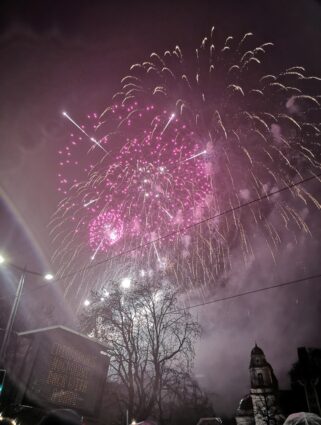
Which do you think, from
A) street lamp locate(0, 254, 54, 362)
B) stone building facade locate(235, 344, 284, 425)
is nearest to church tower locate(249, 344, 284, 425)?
stone building facade locate(235, 344, 284, 425)

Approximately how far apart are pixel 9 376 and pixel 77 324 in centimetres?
2109

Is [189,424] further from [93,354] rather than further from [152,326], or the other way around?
[93,354]

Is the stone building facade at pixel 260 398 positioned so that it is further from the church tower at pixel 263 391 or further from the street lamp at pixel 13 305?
the street lamp at pixel 13 305

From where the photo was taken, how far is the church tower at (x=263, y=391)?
6206cm

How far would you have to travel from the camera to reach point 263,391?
216 feet

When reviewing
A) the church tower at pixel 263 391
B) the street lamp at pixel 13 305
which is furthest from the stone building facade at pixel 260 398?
the street lamp at pixel 13 305

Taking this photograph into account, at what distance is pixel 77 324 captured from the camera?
111 ft

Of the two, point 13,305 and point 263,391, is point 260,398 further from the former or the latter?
point 13,305

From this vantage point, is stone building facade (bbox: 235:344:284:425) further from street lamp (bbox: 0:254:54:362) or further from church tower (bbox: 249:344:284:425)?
street lamp (bbox: 0:254:54:362)

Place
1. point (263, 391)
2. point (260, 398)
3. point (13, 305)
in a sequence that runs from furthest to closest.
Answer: point (263, 391), point (260, 398), point (13, 305)

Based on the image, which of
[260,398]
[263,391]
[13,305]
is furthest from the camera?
[263,391]

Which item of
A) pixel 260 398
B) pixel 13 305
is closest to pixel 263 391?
pixel 260 398

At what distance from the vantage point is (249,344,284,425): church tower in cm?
6206

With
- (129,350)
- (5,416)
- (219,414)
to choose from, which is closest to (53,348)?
(5,416)
